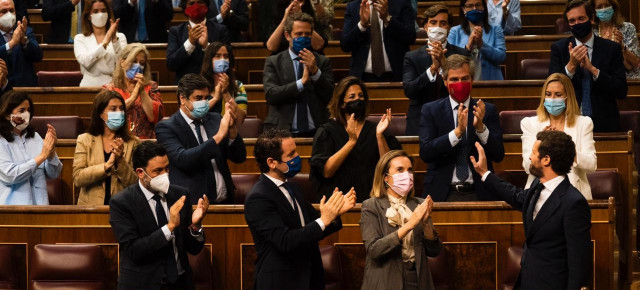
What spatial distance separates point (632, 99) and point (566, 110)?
1.70 metres

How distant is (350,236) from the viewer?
492 centimetres

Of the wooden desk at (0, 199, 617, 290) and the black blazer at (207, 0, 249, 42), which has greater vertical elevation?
the black blazer at (207, 0, 249, 42)

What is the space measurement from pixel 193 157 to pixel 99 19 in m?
2.08

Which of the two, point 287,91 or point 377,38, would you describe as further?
point 377,38

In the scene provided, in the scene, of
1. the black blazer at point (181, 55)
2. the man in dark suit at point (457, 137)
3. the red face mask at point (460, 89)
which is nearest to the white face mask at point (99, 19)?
the black blazer at point (181, 55)

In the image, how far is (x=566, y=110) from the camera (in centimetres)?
521

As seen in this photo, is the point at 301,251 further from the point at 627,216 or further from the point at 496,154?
the point at 627,216

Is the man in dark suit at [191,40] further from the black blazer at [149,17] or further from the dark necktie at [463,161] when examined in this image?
the dark necktie at [463,161]

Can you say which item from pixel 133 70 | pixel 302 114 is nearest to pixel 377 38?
pixel 302 114

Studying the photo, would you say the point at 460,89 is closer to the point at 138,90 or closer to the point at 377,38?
the point at 377,38

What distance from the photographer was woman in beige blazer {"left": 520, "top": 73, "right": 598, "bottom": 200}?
514 centimetres

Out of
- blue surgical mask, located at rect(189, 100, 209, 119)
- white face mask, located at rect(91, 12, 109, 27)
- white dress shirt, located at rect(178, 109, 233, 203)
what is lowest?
white dress shirt, located at rect(178, 109, 233, 203)

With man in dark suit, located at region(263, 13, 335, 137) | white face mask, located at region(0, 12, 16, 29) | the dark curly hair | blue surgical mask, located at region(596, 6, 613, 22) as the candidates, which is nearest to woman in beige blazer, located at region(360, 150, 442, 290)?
the dark curly hair

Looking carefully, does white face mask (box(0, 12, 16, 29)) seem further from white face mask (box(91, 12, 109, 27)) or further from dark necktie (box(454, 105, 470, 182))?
dark necktie (box(454, 105, 470, 182))
